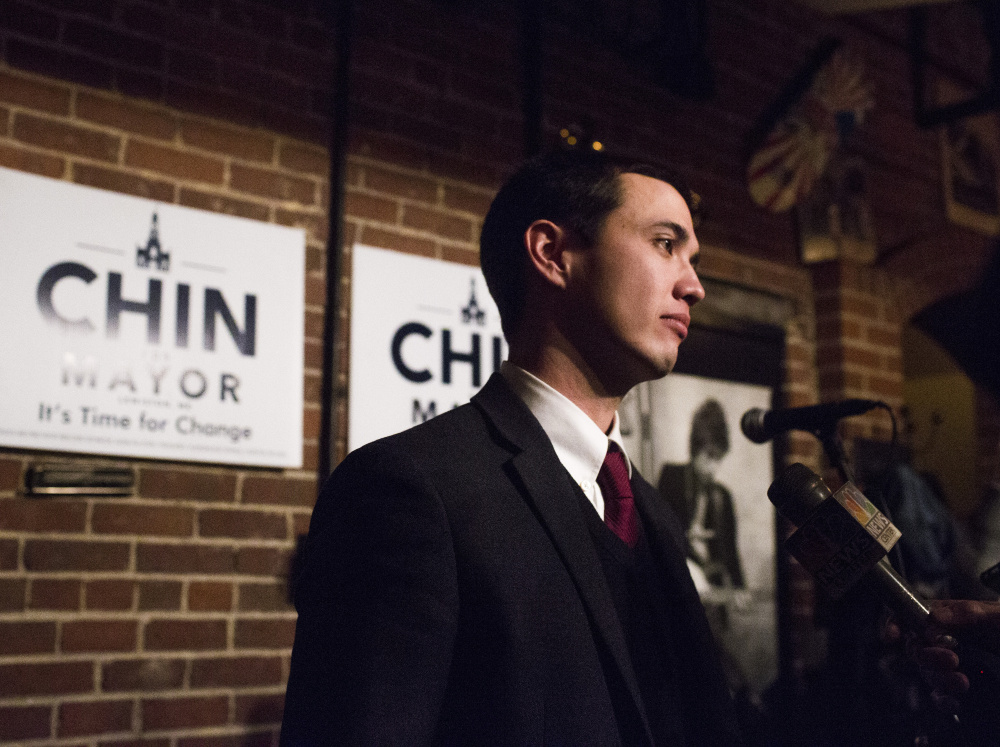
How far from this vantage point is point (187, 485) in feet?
8.45

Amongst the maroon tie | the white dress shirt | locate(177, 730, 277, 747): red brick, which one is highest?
the white dress shirt

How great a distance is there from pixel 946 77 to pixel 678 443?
2526 millimetres

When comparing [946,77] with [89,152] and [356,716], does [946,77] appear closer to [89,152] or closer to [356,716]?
[89,152]

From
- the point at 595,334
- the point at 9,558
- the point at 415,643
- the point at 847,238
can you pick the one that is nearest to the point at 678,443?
the point at 847,238

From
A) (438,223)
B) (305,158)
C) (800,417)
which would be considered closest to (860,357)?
(438,223)

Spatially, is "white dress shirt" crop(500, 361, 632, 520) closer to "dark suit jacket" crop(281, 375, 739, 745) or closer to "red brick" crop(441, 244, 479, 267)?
"dark suit jacket" crop(281, 375, 739, 745)

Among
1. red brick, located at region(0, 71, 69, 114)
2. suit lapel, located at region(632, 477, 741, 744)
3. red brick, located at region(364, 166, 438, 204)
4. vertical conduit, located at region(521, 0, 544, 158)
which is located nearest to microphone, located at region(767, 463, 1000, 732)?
suit lapel, located at region(632, 477, 741, 744)

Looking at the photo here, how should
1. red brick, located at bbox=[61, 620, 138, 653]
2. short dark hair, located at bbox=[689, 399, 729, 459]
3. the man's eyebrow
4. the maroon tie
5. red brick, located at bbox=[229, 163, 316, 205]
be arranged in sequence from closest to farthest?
1. the maroon tie
2. the man's eyebrow
3. red brick, located at bbox=[61, 620, 138, 653]
4. red brick, located at bbox=[229, 163, 316, 205]
5. short dark hair, located at bbox=[689, 399, 729, 459]

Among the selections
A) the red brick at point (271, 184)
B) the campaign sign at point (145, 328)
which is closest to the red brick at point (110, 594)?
the campaign sign at point (145, 328)

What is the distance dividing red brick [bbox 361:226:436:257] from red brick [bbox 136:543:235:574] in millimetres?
1033

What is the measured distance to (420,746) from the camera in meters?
1.19

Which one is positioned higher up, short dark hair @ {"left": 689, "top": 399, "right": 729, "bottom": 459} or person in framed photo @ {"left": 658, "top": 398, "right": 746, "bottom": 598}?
short dark hair @ {"left": 689, "top": 399, "right": 729, "bottom": 459}

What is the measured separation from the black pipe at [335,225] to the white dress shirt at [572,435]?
1309 millimetres

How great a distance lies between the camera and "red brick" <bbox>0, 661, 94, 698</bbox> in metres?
2.26
